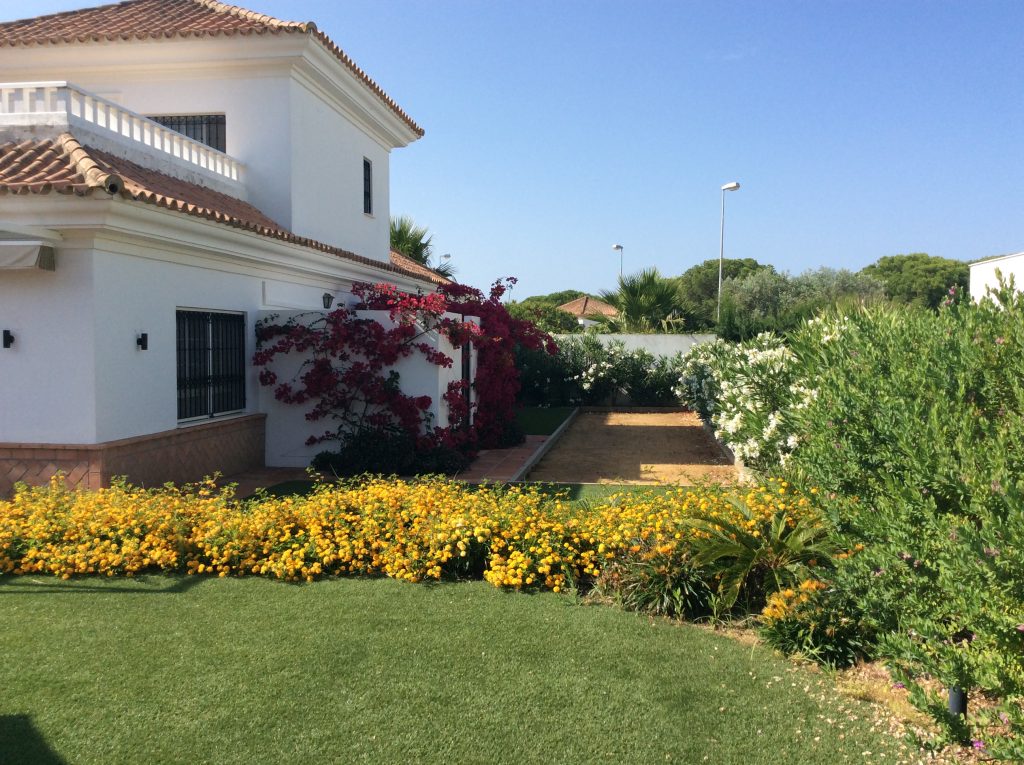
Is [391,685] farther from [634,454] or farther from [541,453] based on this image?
[634,454]

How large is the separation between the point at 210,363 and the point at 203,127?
5176mm

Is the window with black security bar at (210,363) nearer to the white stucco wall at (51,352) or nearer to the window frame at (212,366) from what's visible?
the window frame at (212,366)

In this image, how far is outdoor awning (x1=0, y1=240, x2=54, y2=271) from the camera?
8156 mm

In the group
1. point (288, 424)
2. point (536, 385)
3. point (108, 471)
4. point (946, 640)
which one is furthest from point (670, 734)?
point (536, 385)

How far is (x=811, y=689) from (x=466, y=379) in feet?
33.0

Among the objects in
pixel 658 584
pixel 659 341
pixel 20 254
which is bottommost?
pixel 658 584

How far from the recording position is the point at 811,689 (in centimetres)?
462

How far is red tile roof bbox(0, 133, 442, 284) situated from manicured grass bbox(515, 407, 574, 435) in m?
7.38

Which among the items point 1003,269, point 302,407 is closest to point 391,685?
point 302,407

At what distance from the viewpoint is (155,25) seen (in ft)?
47.2

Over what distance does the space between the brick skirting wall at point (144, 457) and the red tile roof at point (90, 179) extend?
2667mm

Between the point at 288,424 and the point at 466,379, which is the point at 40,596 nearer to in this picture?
the point at 288,424

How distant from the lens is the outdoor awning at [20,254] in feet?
26.8

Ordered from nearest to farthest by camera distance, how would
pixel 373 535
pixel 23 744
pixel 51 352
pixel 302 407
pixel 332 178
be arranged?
pixel 23 744, pixel 373 535, pixel 51 352, pixel 302 407, pixel 332 178
